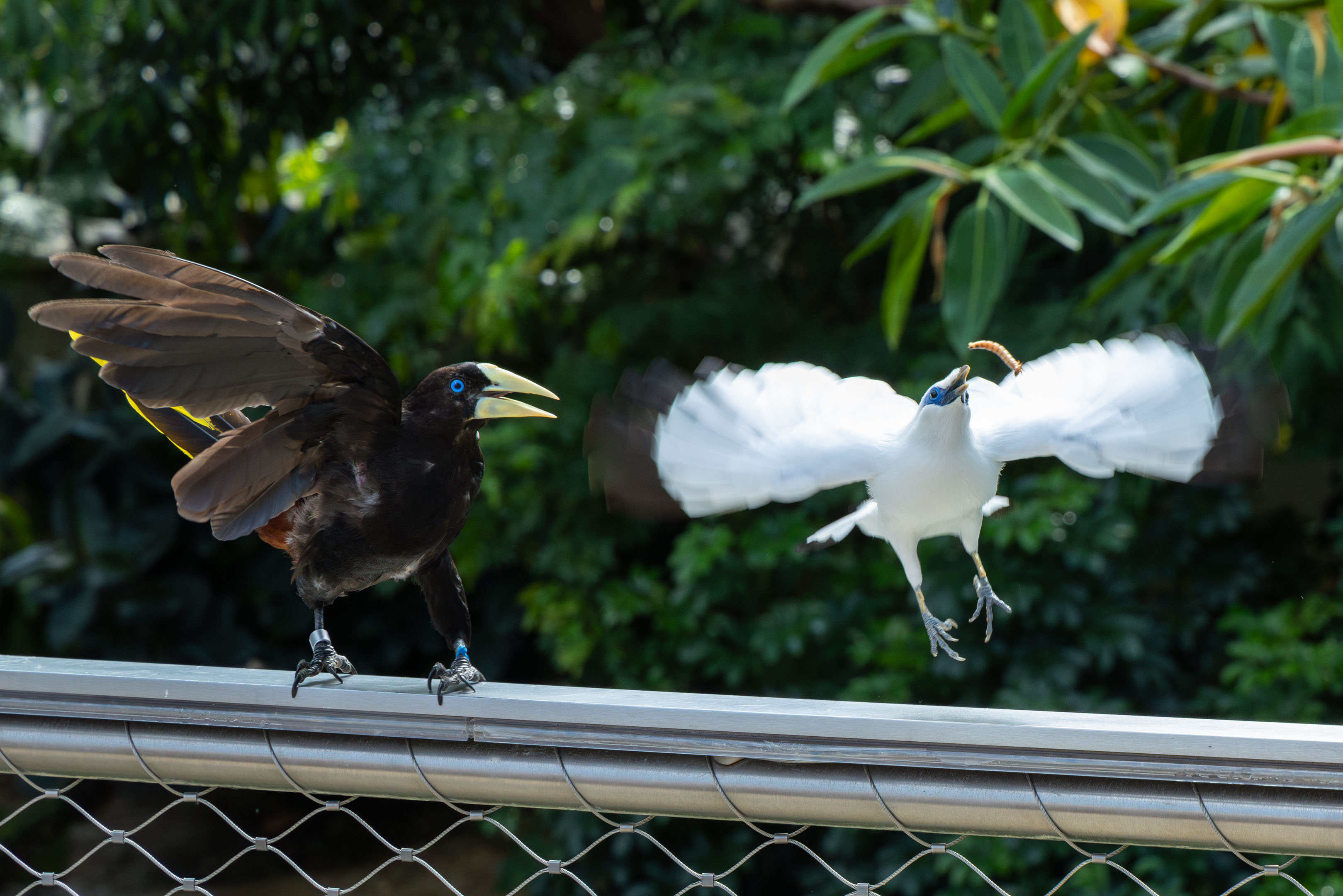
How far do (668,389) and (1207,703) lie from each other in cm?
205

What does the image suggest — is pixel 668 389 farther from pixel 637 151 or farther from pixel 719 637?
pixel 719 637

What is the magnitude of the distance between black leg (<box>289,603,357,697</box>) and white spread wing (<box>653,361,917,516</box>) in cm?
32

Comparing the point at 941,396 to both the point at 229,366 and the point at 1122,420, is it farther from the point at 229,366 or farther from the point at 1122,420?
the point at 229,366

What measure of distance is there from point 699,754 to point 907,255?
108 centimetres

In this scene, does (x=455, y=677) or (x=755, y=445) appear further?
(x=455, y=677)

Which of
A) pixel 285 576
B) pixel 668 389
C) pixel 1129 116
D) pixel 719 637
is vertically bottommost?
pixel 285 576

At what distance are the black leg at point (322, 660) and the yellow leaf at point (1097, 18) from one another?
4.30 ft

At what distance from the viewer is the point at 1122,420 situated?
78 cm

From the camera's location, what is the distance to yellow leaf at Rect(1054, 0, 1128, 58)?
167cm

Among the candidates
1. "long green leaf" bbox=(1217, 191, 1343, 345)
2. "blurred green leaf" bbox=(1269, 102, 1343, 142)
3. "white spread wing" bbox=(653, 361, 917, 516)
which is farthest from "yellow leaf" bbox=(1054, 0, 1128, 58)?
"white spread wing" bbox=(653, 361, 917, 516)

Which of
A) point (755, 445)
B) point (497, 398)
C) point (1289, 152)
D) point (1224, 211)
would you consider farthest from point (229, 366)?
point (1289, 152)

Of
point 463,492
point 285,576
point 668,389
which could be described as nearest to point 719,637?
point 285,576

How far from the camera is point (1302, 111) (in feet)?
5.35

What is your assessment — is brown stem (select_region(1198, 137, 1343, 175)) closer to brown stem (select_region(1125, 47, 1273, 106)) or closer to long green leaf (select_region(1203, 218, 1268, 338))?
long green leaf (select_region(1203, 218, 1268, 338))
